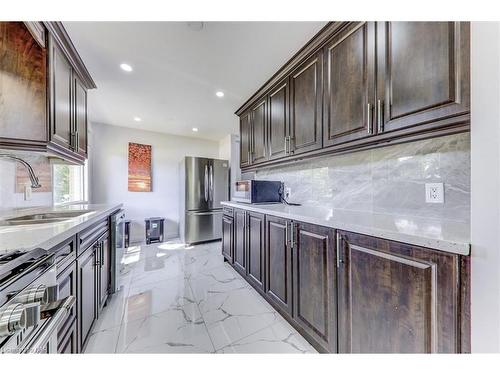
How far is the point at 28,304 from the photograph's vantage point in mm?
617

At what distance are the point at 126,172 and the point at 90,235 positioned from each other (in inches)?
131

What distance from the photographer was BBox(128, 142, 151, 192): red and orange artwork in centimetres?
432

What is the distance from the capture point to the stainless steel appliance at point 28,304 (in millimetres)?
547

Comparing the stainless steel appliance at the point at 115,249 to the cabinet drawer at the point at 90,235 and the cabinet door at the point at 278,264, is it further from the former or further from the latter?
the cabinet door at the point at 278,264

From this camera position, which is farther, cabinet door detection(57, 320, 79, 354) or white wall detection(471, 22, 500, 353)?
cabinet door detection(57, 320, 79, 354)

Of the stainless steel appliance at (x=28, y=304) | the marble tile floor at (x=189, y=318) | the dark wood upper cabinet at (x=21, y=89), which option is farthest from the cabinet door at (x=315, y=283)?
the dark wood upper cabinet at (x=21, y=89)

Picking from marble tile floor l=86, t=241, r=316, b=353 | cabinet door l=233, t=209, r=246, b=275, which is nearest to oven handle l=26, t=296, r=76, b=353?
marble tile floor l=86, t=241, r=316, b=353

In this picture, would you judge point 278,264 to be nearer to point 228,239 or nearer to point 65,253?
point 228,239

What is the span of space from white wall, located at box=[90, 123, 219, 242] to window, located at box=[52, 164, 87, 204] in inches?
15.7

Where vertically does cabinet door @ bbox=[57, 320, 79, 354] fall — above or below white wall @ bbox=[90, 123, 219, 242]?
below

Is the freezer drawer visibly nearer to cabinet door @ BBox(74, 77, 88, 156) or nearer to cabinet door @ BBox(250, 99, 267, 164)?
cabinet door @ BBox(250, 99, 267, 164)
